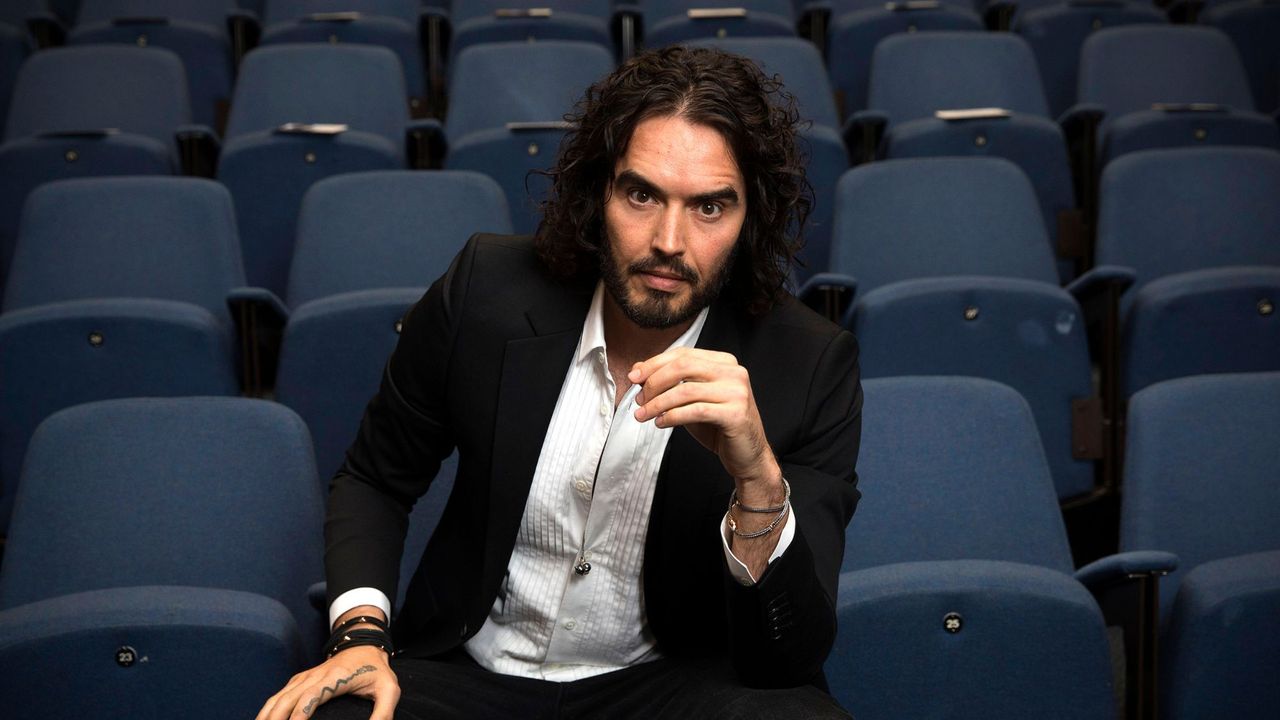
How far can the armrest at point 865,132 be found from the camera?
1158 millimetres

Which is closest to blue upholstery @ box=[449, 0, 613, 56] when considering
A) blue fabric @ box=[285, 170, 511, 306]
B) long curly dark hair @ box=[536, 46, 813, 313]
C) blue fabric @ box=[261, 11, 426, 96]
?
blue fabric @ box=[261, 11, 426, 96]

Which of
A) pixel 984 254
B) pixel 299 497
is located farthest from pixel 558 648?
pixel 984 254

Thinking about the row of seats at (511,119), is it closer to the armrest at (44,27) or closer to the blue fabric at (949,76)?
the blue fabric at (949,76)

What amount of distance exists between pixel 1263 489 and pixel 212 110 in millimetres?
1139

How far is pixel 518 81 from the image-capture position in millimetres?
1171

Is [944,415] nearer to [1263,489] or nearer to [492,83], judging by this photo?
[1263,489]

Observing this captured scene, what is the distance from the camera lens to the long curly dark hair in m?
0.49

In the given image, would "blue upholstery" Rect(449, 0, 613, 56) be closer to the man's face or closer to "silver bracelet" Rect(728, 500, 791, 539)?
the man's face

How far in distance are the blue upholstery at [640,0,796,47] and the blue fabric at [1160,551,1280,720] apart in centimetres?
93

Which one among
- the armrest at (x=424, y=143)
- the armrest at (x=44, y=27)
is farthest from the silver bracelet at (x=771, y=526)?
the armrest at (x=44, y=27)

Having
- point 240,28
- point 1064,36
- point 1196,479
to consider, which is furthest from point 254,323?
point 1064,36

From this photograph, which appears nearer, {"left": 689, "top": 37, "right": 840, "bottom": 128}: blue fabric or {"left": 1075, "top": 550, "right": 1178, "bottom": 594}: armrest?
{"left": 1075, "top": 550, "right": 1178, "bottom": 594}: armrest

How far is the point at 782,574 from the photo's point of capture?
0.43 meters

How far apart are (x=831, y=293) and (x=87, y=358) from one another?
0.45 meters
